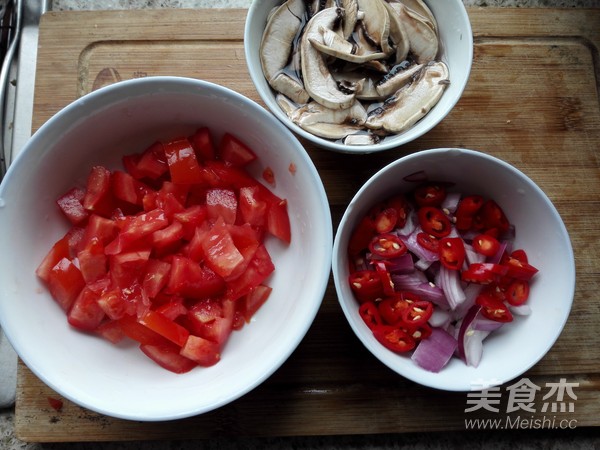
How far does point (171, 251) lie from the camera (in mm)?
1384

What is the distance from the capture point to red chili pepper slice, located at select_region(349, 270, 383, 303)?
4.47 ft

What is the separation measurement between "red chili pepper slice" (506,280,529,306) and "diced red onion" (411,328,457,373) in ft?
0.63

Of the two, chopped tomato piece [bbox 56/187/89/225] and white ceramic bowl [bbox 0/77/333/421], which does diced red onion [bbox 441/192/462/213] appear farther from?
chopped tomato piece [bbox 56/187/89/225]

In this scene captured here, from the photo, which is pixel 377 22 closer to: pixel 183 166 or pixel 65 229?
pixel 183 166

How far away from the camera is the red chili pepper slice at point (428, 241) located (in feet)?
4.52

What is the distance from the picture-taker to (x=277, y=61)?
145 centimetres

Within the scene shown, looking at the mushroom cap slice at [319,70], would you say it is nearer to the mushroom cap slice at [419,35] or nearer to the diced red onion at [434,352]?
the mushroom cap slice at [419,35]

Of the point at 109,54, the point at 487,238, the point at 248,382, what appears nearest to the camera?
the point at 248,382

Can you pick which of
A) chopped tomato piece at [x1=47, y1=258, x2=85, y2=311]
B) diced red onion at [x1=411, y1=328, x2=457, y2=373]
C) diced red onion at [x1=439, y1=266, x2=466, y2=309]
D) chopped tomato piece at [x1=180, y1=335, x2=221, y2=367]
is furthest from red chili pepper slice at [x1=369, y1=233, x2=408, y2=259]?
chopped tomato piece at [x1=47, y1=258, x2=85, y2=311]

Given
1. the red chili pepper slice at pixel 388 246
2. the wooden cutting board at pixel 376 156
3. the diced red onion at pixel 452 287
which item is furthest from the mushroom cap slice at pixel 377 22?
the diced red onion at pixel 452 287

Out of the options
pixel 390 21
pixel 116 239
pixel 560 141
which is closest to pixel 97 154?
pixel 116 239

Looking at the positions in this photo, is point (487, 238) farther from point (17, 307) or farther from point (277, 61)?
point (17, 307)

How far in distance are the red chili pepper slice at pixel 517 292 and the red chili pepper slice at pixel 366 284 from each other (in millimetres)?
332

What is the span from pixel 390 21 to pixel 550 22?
1.78 ft
